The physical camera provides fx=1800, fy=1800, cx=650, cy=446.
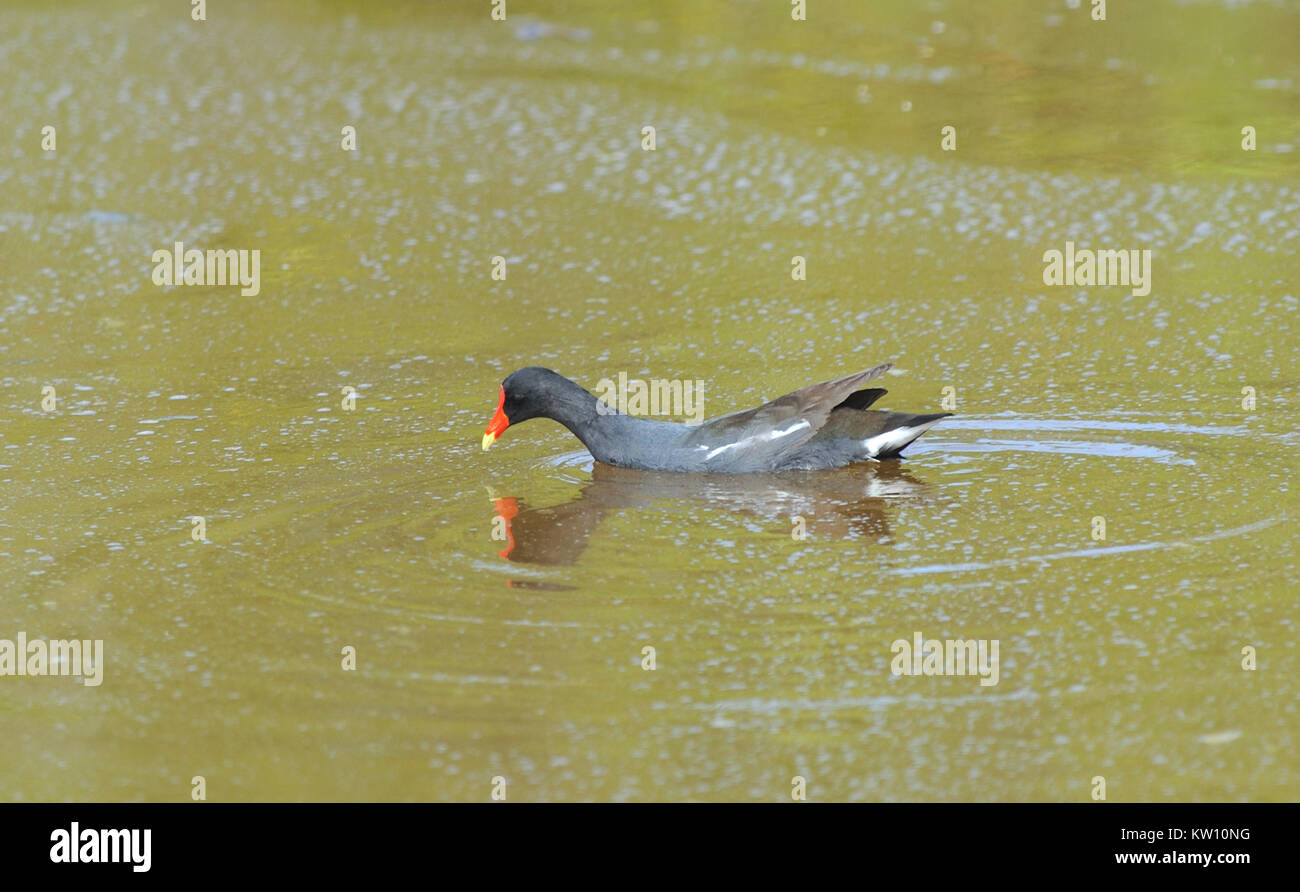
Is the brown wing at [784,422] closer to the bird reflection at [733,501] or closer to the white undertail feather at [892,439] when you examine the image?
the bird reflection at [733,501]

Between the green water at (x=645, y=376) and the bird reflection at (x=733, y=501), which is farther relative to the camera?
the bird reflection at (x=733, y=501)

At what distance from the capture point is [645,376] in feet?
26.5

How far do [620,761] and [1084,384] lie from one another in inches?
149

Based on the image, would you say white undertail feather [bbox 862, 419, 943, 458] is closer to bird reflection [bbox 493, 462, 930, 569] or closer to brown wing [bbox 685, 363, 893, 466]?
bird reflection [bbox 493, 462, 930, 569]

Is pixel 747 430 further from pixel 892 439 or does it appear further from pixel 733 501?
pixel 892 439

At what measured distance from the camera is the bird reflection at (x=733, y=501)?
623 centimetres

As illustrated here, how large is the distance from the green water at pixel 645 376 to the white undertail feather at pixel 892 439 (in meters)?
0.08

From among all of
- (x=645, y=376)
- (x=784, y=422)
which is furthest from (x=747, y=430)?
(x=645, y=376)

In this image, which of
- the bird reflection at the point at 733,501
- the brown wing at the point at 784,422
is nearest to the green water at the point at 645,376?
the bird reflection at the point at 733,501

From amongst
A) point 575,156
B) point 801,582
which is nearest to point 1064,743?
point 801,582

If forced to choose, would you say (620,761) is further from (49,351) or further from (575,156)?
(575,156)

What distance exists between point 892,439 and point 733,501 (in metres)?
0.72

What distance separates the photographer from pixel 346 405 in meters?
7.88

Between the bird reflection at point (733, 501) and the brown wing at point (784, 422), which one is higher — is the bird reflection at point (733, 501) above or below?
below
